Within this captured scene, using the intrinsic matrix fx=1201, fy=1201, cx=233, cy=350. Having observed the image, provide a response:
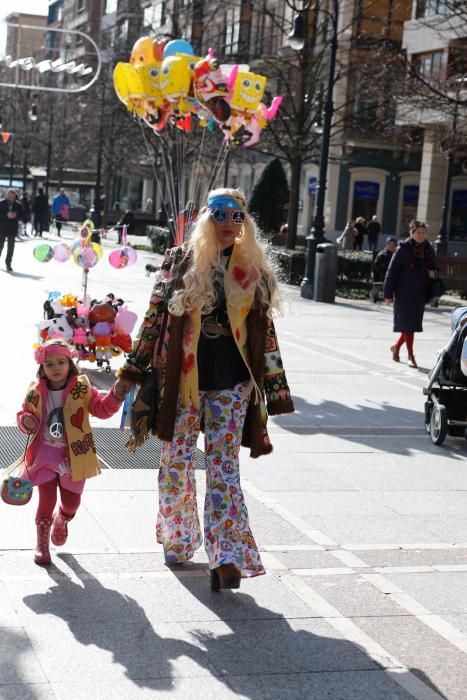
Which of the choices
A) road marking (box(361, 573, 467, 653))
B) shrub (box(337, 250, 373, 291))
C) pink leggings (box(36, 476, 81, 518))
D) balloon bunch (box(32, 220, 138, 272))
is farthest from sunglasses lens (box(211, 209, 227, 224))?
shrub (box(337, 250, 373, 291))

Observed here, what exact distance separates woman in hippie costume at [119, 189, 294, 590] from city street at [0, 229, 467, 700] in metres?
0.36

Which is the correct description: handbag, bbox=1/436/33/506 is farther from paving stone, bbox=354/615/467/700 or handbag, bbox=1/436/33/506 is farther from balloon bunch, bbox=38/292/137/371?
balloon bunch, bbox=38/292/137/371

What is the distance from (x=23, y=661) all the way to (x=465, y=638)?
2.01m

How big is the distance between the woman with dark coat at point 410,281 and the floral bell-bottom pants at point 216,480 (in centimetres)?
974

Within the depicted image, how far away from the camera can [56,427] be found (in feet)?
19.5

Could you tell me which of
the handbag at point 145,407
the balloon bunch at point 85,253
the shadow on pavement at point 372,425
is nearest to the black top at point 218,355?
the handbag at point 145,407

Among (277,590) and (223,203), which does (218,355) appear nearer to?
(223,203)

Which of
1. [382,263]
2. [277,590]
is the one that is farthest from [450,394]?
[382,263]

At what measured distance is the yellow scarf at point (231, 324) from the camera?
5.76 m

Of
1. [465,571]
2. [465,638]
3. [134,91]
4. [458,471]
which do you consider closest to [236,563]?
[465,638]

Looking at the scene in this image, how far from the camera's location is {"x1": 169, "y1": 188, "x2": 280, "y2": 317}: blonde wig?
5.68m

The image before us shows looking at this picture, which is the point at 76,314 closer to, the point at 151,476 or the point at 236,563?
the point at 151,476

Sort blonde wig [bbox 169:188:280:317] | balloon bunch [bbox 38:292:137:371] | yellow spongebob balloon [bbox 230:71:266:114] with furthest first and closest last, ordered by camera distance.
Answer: yellow spongebob balloon [bbox 230:71:266:114] → balloon bunch [bbox 38:292:137:371] → blonde wig [bbox 169:188:280:317]

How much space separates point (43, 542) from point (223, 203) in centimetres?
192
